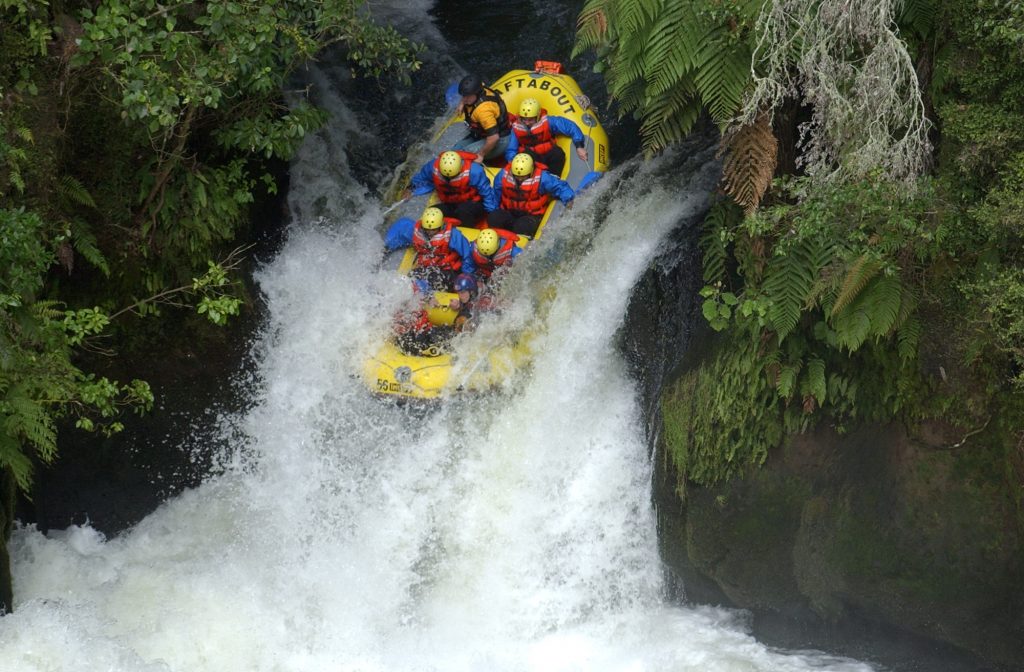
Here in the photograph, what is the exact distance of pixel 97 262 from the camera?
7539 mm

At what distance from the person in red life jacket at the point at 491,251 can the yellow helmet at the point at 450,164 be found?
2.15ft

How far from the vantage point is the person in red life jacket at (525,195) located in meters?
9.20

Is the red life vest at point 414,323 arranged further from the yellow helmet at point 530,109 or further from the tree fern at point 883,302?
the tree fern at point 883,302

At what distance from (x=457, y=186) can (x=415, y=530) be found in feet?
9.93

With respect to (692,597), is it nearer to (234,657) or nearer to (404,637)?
(404,637)

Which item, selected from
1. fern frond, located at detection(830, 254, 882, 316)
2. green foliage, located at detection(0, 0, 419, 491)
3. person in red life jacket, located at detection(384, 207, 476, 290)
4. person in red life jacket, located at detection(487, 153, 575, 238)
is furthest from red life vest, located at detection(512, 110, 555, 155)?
fern frond, located at detection(830, 254, 882, 316)

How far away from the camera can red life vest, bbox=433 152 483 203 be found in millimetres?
9344

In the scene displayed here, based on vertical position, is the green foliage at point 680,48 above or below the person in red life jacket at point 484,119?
above

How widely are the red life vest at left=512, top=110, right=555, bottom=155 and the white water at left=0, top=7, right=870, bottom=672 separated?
0.93 metres

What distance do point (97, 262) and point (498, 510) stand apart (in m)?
3.35

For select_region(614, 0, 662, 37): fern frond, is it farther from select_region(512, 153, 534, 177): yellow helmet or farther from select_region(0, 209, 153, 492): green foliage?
select_region(0, 209, 153, 492): green foliage

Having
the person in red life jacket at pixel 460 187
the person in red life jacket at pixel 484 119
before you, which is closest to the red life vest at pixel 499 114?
the person in red life jacket at pixel 484 119

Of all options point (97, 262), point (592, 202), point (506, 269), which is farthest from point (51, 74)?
point (592, 202)

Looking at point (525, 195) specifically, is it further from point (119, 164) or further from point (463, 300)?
point (119, 164)
